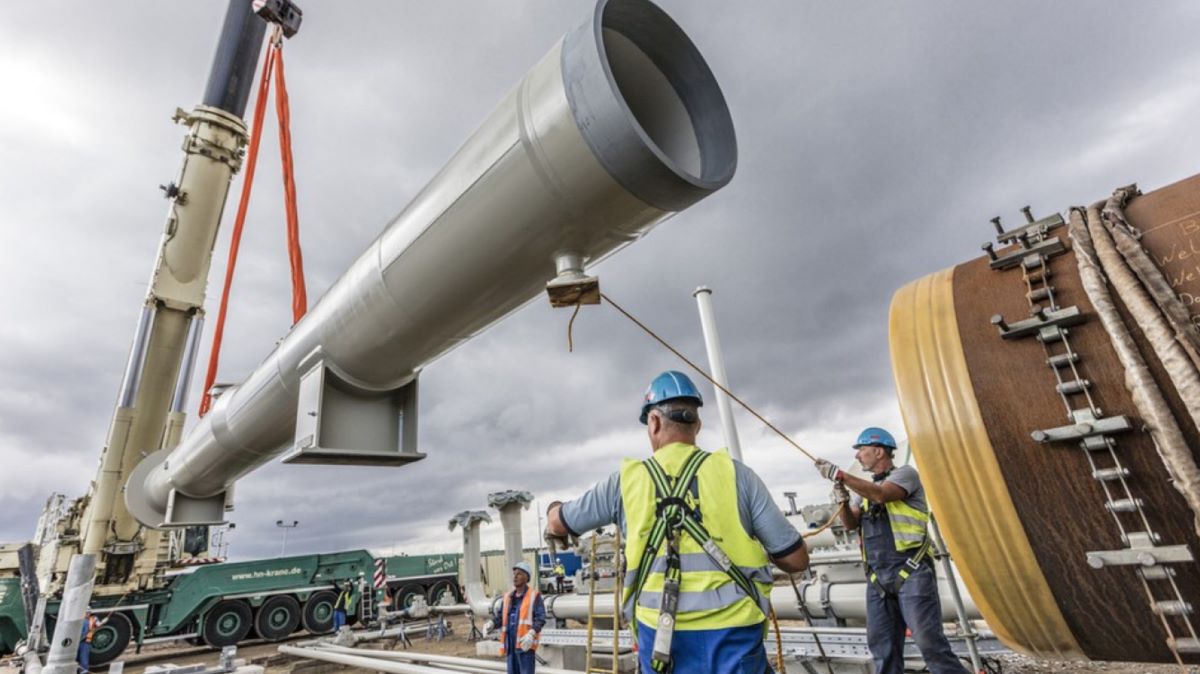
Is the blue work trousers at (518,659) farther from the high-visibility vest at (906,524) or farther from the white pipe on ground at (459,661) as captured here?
the high-visibility vest at (906,524)

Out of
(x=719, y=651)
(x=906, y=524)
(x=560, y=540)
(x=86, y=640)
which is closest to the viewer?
(x=719, y=651)

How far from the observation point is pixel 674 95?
2.21 meters

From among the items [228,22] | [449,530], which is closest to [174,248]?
[228,22]

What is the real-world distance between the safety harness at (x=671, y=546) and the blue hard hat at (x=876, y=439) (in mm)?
2318

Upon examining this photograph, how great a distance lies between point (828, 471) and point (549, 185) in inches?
80.2

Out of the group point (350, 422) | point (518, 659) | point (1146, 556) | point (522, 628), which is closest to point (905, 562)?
point (1146, 556)

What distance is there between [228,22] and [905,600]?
10.8 meters

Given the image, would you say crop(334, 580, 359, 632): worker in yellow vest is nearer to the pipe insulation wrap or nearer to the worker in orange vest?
the worker in orange vest

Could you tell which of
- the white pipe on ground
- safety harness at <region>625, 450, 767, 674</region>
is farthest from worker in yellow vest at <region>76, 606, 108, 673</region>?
safety harness at <region>625, 450, 767, 674</region>

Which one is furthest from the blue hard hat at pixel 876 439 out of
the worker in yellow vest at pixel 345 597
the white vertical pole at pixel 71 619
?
the worker in yellow vest at pixel 345 597

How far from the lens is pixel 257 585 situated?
44.9 ft

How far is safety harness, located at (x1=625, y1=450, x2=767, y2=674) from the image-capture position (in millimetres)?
2010

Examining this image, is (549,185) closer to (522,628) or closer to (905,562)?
(905,562)

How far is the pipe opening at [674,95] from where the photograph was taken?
2.13 m
